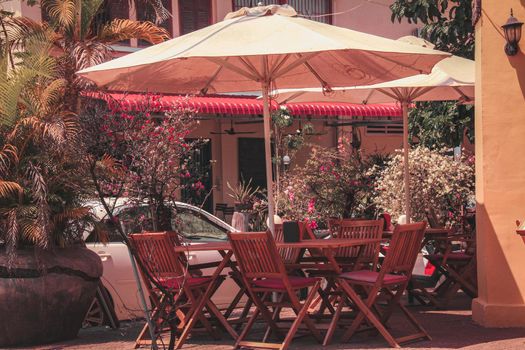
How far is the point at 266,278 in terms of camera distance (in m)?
7.91

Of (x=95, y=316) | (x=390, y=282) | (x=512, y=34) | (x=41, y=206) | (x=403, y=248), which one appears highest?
(x=512, y=34)

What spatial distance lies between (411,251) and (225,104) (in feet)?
41.3

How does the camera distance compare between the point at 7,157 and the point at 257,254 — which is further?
the point at 7,157

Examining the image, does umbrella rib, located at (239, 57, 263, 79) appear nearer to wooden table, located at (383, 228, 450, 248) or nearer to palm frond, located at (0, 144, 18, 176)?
palm frond, located at (0, 144, 18, 176)

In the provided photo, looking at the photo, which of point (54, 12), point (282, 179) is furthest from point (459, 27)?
point (54, 12)

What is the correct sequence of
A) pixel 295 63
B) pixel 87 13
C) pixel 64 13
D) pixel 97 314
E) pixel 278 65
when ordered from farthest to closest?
1. pixel 87 13
2. pixel 64 13
3. pixel 97 314
4. pixel 278 65
5. pixel 295 63

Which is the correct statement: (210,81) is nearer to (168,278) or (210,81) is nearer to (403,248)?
(168,278)

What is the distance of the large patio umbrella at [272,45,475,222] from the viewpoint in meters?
10.9

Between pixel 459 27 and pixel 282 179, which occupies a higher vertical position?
pixel 459 27

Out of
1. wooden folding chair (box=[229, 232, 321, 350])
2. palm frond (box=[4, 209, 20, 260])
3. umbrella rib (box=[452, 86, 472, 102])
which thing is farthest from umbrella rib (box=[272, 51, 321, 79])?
umbrella rib (box=[452, 86, 472, 102])

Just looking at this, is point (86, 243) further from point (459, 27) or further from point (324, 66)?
point (459, 27)

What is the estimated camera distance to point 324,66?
9.72m

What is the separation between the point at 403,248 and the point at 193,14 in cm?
1605

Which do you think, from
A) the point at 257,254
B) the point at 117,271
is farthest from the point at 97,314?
the point at 257,254
